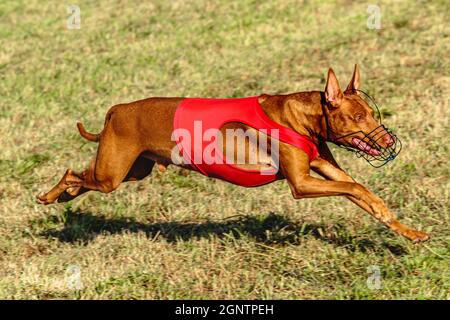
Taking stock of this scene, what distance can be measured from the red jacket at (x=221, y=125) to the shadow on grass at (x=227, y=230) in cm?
67

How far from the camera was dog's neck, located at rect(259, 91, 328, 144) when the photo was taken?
565cm

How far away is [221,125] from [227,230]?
1.23 m

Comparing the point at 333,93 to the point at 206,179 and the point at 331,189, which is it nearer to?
the point at 331,189

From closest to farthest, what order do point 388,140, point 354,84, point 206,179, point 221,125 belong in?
point 388,140, point 354,84, point 221,125, point 206,179

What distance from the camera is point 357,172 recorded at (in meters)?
7.96

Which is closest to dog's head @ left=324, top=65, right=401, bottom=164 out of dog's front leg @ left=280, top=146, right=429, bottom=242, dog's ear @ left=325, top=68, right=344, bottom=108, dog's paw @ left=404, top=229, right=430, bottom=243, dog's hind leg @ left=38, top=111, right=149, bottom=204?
dog's ear @ left=325, top=68, right=344, bottom=108

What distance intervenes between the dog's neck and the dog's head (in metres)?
0.11

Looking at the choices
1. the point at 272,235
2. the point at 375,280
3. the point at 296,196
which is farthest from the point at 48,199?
the point at 375,280

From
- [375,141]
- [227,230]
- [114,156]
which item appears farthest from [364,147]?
[114,156]

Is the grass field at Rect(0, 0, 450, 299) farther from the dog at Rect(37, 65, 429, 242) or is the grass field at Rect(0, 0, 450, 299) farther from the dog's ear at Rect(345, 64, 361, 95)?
the dog's ear at Rect(345, 64, 361, 95)

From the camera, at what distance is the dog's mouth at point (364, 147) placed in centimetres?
547

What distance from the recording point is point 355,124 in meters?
5.47

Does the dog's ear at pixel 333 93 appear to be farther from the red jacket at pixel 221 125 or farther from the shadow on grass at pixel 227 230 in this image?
the shadow on grass at pixel 227 230

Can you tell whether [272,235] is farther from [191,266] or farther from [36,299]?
[36,299]
